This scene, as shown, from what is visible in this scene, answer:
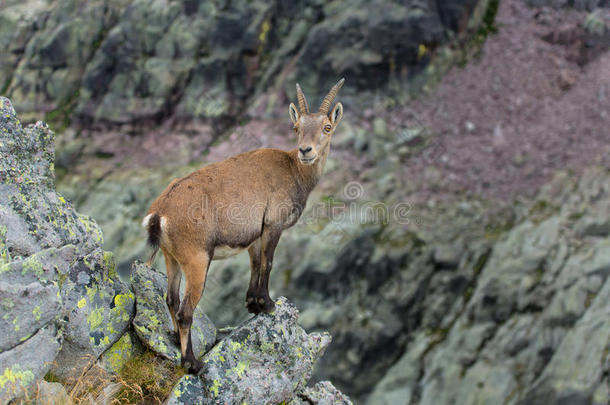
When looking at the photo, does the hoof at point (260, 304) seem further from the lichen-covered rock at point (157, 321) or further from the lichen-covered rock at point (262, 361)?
the lichen-covered rock at point (157, 321)

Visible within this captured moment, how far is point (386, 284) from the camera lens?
20016 mm

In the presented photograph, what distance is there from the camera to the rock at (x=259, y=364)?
25.0 ft

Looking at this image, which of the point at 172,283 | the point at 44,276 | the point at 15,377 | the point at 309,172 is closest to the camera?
the point at 15,377

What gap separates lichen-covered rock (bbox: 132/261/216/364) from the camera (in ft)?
26.7

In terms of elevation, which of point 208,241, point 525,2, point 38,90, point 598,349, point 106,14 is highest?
point 208,241

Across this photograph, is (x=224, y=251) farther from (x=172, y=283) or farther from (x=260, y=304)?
(x=260, y=304)

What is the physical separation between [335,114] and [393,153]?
45.1ft

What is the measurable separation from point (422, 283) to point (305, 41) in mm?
13036

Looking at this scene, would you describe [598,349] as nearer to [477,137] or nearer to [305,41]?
[477,137]

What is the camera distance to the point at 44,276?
6.62m

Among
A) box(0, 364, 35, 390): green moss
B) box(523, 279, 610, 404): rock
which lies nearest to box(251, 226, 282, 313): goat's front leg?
box(0, 364, 35, 390): green moss

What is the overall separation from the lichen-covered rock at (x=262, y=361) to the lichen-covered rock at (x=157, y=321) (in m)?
0.57

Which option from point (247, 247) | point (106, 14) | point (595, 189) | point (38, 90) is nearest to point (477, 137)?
point (595, 189)

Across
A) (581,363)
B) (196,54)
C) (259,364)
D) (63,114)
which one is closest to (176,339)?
(259,364)
